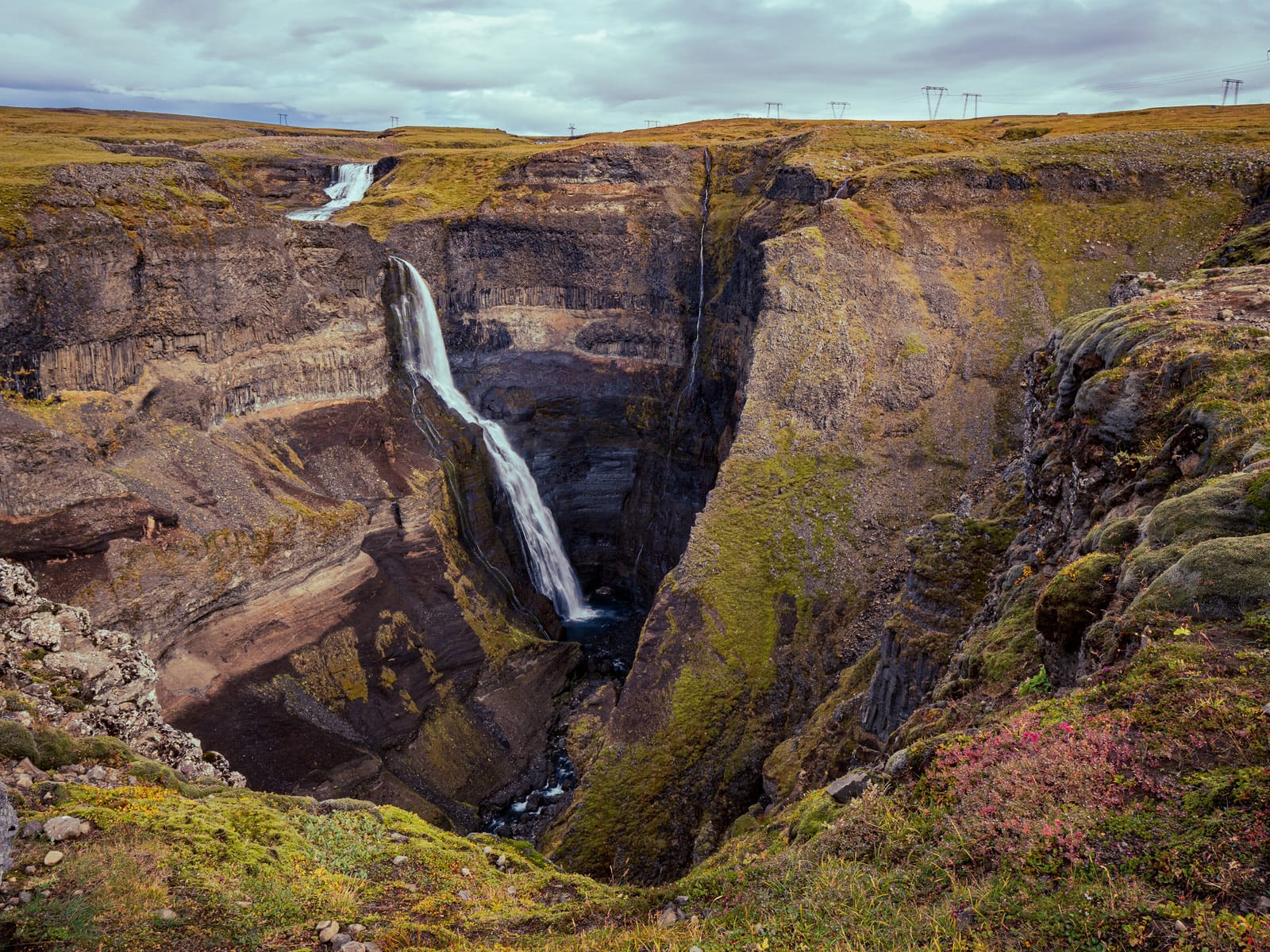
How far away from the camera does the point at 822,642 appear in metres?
36.4

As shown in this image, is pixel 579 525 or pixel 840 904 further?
pixel 579 525

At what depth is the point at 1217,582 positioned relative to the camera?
10.8 m

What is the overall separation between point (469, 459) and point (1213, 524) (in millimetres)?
43725

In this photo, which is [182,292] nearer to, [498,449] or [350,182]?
[498,449]

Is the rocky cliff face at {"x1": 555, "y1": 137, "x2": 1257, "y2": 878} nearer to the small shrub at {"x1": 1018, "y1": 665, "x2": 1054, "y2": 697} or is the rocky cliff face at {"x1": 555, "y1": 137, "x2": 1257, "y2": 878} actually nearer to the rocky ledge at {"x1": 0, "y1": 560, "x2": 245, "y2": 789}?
the small shrub at {"x1": 1018, "y1": 665, "x2": 1054, "y2": 697}

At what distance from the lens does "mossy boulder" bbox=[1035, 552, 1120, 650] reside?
43.0 feet

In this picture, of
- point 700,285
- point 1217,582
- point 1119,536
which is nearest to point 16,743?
point 1217,582

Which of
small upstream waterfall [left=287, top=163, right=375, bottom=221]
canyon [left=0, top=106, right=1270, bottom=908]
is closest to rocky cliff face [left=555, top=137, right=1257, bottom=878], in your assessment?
canyon [left=0, top=106, right=1270, bottom=908]

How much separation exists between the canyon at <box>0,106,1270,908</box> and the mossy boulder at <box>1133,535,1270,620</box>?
18.3 ft

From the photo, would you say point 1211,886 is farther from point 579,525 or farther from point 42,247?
point 579,525

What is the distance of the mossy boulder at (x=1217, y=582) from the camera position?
10461 millimetres

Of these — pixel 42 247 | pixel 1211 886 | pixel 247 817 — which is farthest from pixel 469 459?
pixel 1211 886

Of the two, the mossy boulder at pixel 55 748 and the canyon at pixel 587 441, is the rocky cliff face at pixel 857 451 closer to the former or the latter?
the canyon at pixel 587 441

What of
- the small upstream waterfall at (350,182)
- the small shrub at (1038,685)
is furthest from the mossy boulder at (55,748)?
the small upstream waterfall at (350,182)
